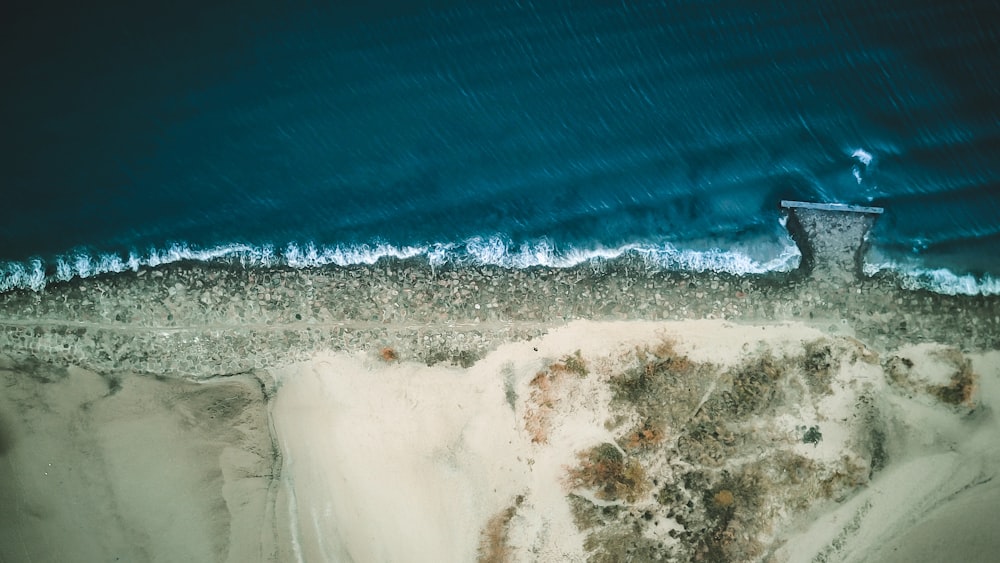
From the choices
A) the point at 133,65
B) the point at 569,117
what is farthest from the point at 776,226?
the point at 133,65

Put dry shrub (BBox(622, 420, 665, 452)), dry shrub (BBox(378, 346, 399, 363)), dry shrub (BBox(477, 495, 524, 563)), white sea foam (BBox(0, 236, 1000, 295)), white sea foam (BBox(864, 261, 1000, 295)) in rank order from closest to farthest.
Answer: dry shrub (BBox(477, 495, 524, 563))
dry shrub (BBox(622, 420, 665, 452))
dry shrub (BBox(378, 346, 399, 363))
white sea foam (BBox(864, 261, 1000, 295))
white sea foam (BBox(0, 236, 1000, 295))

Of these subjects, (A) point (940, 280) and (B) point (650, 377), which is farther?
(A) point (940, 280)

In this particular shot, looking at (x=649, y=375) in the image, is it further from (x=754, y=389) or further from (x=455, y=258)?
(x=455, y=258)

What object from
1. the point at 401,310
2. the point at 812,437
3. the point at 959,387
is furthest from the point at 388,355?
the point at 959,387

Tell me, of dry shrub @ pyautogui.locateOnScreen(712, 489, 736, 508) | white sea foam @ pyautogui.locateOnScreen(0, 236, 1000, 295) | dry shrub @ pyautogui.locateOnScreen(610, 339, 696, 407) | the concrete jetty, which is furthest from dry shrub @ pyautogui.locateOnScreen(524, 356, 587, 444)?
the concrete jetty

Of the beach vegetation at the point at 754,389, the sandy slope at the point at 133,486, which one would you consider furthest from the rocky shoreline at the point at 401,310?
the sandy slope at the point at 133,486

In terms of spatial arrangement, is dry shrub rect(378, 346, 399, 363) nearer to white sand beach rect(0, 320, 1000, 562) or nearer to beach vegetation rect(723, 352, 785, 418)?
white sand beach rect(0, 320, 1000, 562)
